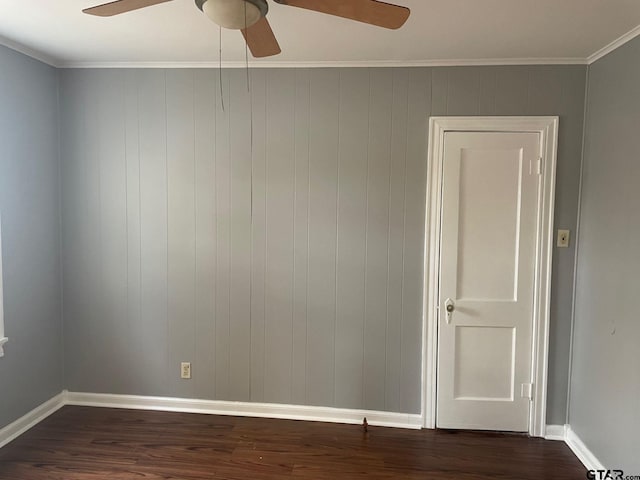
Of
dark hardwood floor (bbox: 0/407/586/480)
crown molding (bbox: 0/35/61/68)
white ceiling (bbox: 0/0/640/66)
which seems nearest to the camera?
white ceiling (bbox: 0/0/640/66)

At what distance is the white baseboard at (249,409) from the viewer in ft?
9.43

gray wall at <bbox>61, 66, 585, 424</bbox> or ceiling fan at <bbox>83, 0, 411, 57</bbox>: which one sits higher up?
ceiling fan at <bbox>83, 0, 411, 57</bbox>

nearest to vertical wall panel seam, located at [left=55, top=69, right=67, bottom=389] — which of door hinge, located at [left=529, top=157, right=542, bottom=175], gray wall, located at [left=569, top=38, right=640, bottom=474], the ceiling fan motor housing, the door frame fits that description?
the ceiling fan motor housing

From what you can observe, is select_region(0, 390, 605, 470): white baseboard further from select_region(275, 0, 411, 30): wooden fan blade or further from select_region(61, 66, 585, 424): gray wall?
select_region(275, 0, 411, 30): wooden fan blade

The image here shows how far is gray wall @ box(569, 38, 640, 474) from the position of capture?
83.7 inches

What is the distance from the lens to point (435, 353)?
2799mm

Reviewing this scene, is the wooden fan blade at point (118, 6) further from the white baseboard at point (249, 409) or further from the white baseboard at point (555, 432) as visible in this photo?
the white baseboard at point (555, 432)

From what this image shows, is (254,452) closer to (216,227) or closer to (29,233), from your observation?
(216,227)

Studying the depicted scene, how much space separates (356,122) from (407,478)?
7.06ft

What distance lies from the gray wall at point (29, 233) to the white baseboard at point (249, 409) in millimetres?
342

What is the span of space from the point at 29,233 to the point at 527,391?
340cm

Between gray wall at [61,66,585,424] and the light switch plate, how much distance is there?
5 cm

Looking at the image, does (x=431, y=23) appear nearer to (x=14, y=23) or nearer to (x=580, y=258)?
(x=580, y=258)

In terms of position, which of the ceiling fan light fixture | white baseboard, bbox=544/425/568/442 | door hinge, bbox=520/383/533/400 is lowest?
white baseboard, bbox=544/425/568/442
